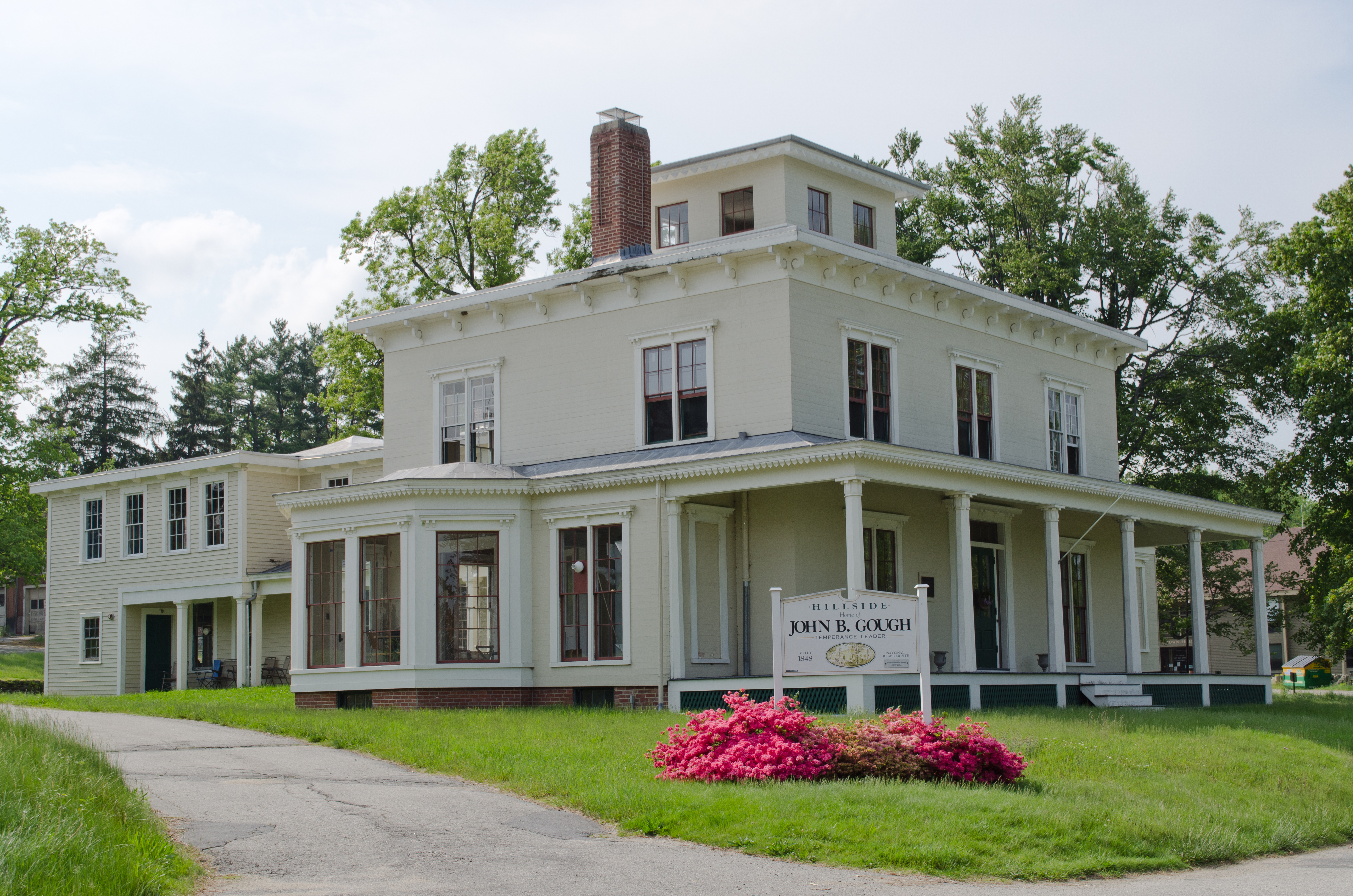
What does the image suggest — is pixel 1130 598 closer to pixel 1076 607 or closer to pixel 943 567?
pixel 943 567

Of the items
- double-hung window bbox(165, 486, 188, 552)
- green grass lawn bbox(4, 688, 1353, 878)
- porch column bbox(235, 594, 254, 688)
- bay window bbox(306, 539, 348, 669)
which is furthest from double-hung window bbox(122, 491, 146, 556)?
green grass lawn bbox(4, 688, 1353, 878)

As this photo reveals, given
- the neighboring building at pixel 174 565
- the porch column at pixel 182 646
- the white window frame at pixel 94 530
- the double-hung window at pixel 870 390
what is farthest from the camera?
the white window frame at pixel 94 530

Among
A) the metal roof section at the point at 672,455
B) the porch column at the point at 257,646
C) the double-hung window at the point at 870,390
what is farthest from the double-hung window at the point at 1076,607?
the porch column at the point at 257,646

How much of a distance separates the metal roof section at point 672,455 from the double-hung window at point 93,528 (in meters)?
18.1

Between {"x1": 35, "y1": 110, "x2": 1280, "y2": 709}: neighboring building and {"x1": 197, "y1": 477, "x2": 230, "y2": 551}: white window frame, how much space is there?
9.19 m

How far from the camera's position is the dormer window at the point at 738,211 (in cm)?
2670

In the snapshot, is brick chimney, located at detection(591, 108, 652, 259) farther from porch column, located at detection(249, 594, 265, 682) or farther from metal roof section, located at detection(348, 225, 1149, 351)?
porch column, located at detection(249, 594, 265, 682)

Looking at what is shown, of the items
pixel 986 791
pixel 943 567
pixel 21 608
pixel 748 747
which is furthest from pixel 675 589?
pixel 21 608

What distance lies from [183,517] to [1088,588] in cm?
2317

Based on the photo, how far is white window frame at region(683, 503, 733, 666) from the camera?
22438mm

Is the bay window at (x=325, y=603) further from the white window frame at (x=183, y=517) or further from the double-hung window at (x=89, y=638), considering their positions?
the double-hung window at (x=89, y=638)

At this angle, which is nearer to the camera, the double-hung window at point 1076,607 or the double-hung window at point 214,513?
the double-hung window at point 1076,607

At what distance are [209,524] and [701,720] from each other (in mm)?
24918

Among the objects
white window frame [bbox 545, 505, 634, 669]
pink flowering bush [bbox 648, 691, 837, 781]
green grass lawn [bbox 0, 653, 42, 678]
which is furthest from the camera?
green grass lawn [bbox 0, 653, 42, 678]
